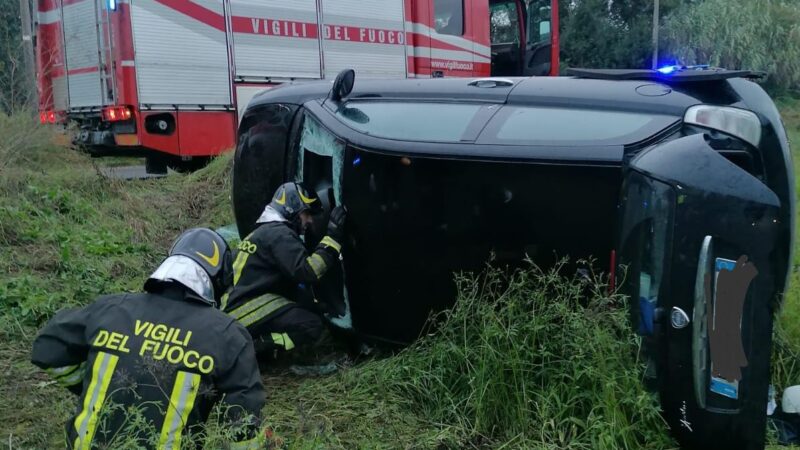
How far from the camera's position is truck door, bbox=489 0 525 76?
11.8 metres

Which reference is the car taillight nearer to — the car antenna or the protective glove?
the car antenna

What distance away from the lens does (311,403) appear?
3326mm

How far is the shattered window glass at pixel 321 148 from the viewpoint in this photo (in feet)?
11.8

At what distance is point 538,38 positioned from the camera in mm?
11492

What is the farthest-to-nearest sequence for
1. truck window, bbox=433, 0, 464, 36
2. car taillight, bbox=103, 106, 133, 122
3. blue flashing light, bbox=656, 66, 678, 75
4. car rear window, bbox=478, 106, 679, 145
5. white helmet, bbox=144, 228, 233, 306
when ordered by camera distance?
truck window, bbox=433, 0, 464, 36, car taillight, bbox=103, 106, 133, 122, blue flashing light, bbox=656, 66, 678, 75, car rear window, bbox=478, 106, 679, 145, white helmet, bbox=144, 228, 233, 306

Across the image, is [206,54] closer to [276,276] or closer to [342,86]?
Result: [342,86]

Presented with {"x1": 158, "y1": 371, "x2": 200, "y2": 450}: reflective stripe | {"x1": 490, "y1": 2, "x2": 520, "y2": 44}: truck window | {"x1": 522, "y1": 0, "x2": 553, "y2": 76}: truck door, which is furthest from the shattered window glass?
{"x1": 490, "y1": 2, "x2": 520, "y2": 44}: truck window

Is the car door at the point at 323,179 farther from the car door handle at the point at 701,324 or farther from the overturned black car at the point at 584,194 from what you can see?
the car door handle at the point at 701,324

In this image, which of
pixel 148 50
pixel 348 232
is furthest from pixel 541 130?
pixel 148 50

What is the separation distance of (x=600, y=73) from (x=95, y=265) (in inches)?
135

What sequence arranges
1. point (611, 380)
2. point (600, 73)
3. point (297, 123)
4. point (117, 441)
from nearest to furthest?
point (117, 441), point (611, 380), point (600, 73), point (297, 123)

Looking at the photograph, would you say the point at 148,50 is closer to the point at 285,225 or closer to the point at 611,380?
the point at 285,225

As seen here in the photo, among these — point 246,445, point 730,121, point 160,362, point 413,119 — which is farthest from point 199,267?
point 730,121

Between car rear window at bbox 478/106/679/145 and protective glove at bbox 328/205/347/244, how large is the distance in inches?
29.3
